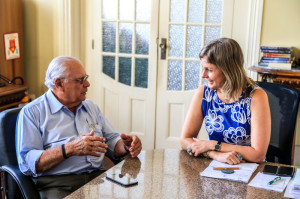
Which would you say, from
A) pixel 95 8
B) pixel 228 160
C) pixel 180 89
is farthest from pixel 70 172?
pixel 95 8

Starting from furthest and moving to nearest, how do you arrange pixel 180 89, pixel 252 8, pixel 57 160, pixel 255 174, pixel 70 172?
pixel 180 89 → pixel 252 8 → pixel 70 172 → pixel 57 160 → pixel 255 174

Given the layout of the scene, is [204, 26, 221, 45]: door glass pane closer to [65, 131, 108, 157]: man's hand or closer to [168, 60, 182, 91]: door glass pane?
[168, 60, 182, 91]: door glass pane

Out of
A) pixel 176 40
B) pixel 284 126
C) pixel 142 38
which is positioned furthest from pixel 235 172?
pixel 142 38

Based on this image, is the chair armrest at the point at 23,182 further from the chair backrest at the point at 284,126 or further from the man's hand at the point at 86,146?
the chair backrest at the point at 284,126

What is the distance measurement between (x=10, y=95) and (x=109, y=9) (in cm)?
126

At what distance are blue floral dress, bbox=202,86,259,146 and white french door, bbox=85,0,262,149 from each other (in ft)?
5.71

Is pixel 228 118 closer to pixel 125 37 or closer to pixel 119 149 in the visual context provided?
pixel 119 149

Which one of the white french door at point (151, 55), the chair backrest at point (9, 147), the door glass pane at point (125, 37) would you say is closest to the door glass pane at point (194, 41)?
the white french door at point (151, 55)

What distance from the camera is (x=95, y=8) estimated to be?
4062mm

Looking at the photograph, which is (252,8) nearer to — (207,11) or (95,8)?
(207,11)

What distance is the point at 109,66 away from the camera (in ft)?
13.5

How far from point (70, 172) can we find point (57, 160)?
0.51 ft

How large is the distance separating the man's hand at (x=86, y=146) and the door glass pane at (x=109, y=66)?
7.37 feet

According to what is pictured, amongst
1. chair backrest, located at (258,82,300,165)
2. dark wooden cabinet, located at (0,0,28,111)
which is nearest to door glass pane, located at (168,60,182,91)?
dark wooden cabinet, located at (0,0,28,111)
